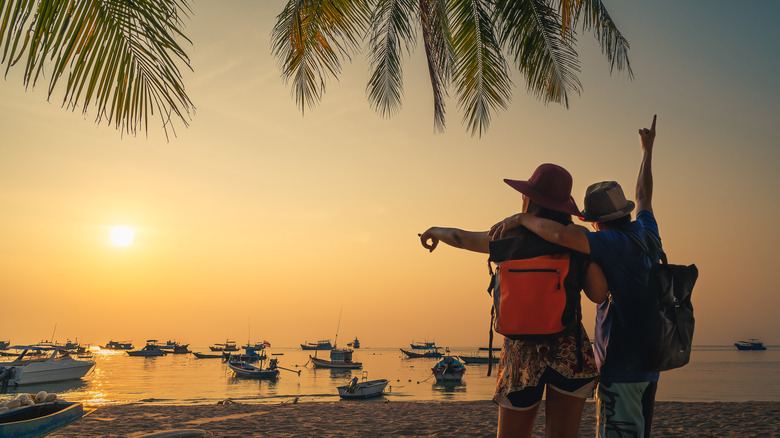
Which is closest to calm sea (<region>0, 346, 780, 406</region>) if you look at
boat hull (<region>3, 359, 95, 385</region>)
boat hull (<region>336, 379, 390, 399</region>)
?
boat hull (<region>3, 359, 95, 385</region>)

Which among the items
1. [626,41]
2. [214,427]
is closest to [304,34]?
[626,41]

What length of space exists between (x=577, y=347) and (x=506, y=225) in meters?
0.55

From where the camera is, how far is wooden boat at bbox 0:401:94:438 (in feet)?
12.6

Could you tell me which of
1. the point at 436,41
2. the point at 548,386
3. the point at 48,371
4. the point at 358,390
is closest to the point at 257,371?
the point at 48,371

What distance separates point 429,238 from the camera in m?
2.26

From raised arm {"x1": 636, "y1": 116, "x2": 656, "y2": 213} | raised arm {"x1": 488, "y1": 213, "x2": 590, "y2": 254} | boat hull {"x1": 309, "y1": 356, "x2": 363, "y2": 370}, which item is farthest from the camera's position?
boat hull {"x1": 309, "y1": 356, "x2": 363, "y2": 370}

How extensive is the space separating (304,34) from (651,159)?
5537mm

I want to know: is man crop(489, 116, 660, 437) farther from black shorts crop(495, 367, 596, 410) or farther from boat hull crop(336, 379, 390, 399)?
boat hull crop(336, 379, 390, 399)

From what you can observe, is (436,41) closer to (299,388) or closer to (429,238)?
(429,238)

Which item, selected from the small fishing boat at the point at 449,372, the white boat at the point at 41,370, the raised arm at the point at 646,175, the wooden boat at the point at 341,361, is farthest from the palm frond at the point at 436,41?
the wooden boat at the point at 341,361

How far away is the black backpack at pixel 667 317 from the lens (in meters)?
1.84

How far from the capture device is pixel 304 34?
268 inches

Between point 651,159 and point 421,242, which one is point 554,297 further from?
point 651,159

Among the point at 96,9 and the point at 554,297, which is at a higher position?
the point at 96,9
